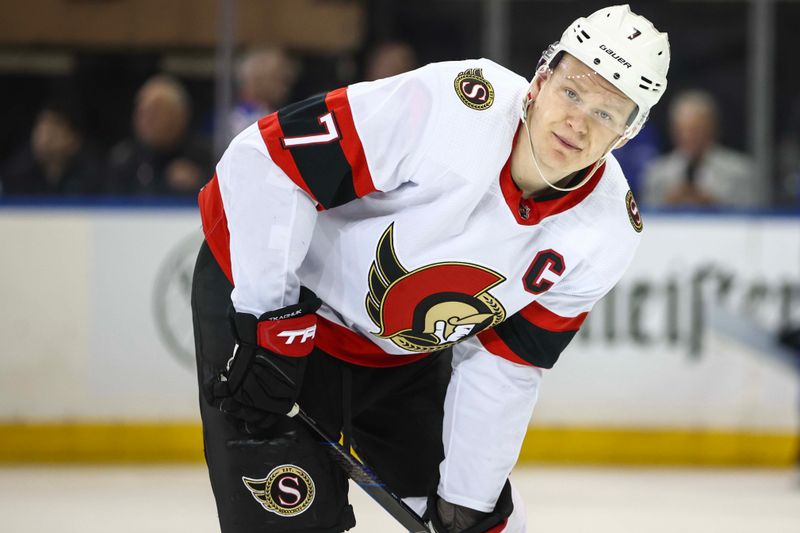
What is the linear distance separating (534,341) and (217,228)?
57cm

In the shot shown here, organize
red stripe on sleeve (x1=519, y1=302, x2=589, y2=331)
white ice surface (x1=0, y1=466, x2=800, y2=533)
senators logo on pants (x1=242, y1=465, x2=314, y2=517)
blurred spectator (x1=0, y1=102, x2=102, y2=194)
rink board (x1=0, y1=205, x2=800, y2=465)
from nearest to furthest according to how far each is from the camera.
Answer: senators logo on pants (x1=242, y1=465, x2=314, y2=517)
red stripe on sleeve (x1=519, y1=302, x2=589, y2=331)
white ice surface (x1=0, y1=466, x2=800, y2=533)
rink board (x1=0, y1=205, x2=800, y2=465)
blurred spectator (x1=0, y1=102, x2=102, y2=194)

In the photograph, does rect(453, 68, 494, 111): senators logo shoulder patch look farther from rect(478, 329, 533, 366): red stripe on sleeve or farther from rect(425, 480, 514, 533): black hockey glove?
rect(425, 480, 514, 533): black hockey glove

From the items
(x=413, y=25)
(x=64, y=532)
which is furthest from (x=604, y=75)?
→ (x=413, y=25)

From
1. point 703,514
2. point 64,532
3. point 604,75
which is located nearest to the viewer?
point 604,75

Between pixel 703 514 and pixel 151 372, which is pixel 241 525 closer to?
pixel 703 514

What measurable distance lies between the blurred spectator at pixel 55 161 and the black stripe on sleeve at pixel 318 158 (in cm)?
285

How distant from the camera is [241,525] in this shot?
1.84 m

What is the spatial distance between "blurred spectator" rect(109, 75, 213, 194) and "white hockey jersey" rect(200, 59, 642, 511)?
2.55 m

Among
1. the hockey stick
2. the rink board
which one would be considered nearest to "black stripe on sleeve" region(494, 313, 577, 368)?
→ the hockey stick

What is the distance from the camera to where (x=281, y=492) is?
1833 mm

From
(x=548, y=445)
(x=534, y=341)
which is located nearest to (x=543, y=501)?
(x=548, y=445)

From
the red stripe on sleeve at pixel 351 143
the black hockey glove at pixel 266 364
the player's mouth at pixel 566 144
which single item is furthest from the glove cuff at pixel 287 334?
the player's mouth at pixel 566 144

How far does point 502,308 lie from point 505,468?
0.29 m

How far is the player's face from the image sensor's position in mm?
1725
